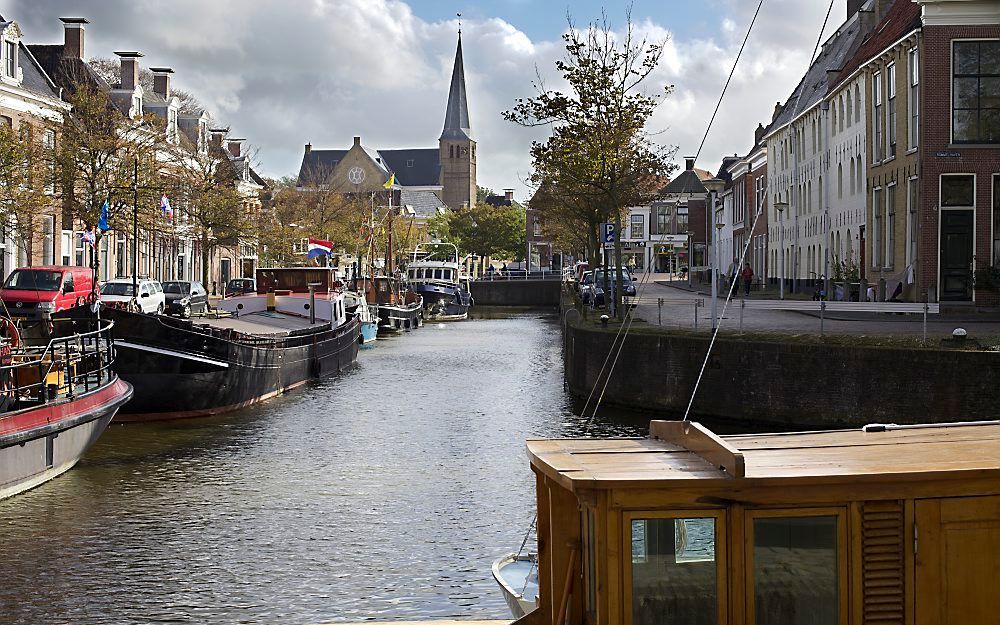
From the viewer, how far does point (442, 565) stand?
15.0 meters

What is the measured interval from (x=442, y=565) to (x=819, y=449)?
7.93 metres

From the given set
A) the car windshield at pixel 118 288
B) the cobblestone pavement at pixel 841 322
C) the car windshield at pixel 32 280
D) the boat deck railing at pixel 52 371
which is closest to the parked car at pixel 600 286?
the cobblestone pavement at pixel 841 322

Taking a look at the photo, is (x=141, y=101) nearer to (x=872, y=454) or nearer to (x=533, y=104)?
(x=533, y=104)

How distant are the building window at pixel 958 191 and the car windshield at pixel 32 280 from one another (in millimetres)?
26886

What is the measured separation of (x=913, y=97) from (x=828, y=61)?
80.5 ft

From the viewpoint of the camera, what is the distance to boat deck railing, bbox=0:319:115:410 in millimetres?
18578

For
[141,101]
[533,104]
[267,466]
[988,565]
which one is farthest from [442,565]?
[141,101]

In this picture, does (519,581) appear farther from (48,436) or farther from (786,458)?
(48,436)

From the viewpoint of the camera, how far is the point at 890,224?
40812 millimetres

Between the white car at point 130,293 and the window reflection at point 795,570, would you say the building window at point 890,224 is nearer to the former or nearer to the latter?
the white car at point 130,293

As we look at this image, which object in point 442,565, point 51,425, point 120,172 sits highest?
point 120,172

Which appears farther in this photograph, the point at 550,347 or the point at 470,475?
the point at 550,347

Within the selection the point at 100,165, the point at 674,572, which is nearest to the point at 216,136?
the point at 100,165

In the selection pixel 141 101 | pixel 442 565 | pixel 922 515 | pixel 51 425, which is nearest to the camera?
pixel 922 515
